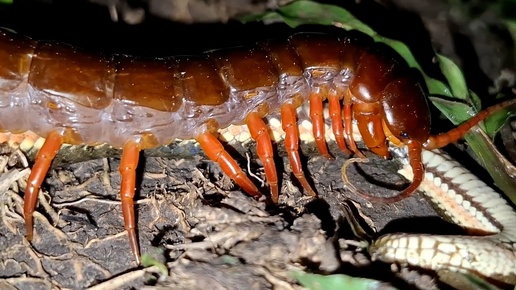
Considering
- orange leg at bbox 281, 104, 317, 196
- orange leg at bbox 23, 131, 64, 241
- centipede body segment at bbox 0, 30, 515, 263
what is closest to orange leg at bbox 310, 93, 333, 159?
centipede body segment at bbox 0, 30, 515, 263

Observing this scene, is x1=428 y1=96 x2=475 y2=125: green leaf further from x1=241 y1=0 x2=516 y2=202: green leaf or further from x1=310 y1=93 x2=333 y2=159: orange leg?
x1=310 y1=93 x2=333 y2=159: orange leg

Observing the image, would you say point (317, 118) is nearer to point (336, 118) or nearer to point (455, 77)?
point (336, 118)

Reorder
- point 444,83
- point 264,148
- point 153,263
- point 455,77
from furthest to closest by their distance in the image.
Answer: point 444,83
point 455,77
point 264,148
point 153,263

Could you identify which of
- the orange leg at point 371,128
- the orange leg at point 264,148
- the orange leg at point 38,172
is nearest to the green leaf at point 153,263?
the orange leg at point 38,172

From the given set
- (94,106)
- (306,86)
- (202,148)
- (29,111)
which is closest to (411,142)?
(306,86)

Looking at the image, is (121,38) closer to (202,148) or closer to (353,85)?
(202,148)

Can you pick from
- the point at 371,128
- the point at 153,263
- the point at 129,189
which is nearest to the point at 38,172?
the point at 129,189

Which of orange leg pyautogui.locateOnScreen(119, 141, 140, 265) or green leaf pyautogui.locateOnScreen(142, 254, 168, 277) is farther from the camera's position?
orange leg pyautogui.locateOnScreen(119, 141, 140, 265)
